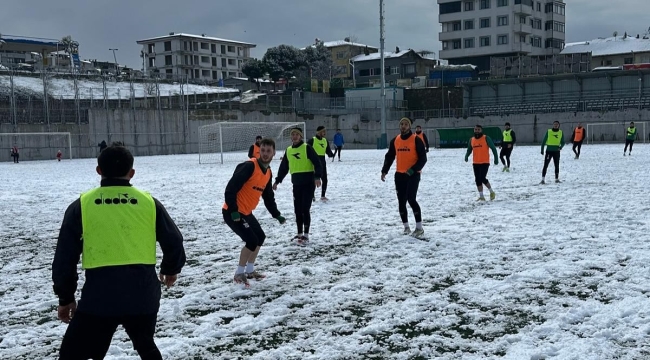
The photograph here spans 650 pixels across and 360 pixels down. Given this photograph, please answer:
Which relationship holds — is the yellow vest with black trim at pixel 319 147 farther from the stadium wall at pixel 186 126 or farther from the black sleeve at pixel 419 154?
the stadium wall at pixel 186 126

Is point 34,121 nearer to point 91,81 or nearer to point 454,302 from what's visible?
point 91,81

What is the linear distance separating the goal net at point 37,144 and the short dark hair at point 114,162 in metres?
40.8

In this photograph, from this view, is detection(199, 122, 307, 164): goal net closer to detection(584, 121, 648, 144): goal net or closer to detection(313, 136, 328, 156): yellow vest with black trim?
detection(584, 121, 648, 144): goal net

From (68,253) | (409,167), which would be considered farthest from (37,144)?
(68,253)

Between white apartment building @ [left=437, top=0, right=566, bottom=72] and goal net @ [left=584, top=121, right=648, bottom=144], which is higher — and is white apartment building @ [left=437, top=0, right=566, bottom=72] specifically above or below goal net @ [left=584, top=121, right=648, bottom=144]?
above

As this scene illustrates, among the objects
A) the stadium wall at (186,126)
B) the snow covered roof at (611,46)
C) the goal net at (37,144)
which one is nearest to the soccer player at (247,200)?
the goal net at (37,144)

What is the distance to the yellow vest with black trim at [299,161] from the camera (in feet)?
30.7

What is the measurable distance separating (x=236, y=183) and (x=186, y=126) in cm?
4577

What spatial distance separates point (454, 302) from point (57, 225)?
875cm

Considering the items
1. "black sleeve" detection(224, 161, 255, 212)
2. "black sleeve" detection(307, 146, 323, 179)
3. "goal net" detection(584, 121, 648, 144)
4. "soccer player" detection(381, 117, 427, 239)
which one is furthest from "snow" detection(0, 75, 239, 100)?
"black sleeve" detection(224, 161, 255, 212)

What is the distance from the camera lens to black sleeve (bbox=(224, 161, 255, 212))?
20.7 feet

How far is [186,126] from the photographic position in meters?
50.4

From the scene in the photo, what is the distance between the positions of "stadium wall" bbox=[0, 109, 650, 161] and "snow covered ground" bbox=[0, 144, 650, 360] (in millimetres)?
33270

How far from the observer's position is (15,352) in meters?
4.70
